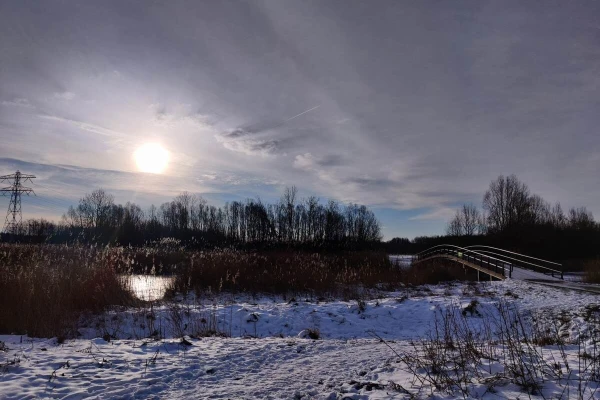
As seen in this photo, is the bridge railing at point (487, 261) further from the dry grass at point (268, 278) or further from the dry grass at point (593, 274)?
the dry grass at point (268, 278)

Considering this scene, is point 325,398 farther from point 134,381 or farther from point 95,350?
point 95,350

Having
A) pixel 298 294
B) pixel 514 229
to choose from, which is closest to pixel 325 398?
pixel 298 294

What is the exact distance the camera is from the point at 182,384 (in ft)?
14.5

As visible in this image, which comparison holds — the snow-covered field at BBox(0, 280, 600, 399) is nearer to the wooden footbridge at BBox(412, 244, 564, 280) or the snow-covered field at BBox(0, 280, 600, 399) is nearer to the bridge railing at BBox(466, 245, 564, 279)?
the wooden footbridge at BBox(412, 244, 564, 280)

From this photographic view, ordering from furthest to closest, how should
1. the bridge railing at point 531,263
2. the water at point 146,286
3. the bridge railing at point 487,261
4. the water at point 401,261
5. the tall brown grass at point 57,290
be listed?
1. the water at point 401,261
2. the bridge railing at point 487,261
3. the bridge railing at point 531,263
4. the water at point 146,286
5. the tall brown grass at point 57,290

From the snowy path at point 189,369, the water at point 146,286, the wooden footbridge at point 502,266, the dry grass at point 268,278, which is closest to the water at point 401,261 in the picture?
the wooden footbridge at point 502,266

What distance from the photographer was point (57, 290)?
9.42 meters

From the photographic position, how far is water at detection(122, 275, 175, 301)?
12.2 meters

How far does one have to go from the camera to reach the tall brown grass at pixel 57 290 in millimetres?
7562

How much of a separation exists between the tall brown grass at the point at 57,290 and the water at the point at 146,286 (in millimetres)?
549

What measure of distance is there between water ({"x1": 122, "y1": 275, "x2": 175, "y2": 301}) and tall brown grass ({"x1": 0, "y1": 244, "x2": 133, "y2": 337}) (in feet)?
1.80

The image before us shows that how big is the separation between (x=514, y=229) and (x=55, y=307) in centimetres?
5711

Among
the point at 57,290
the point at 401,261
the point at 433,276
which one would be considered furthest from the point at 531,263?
the point at 57,290

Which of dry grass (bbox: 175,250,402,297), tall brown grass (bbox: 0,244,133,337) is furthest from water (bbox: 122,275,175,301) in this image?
dry grass (bbox: 175,250,402,297)
